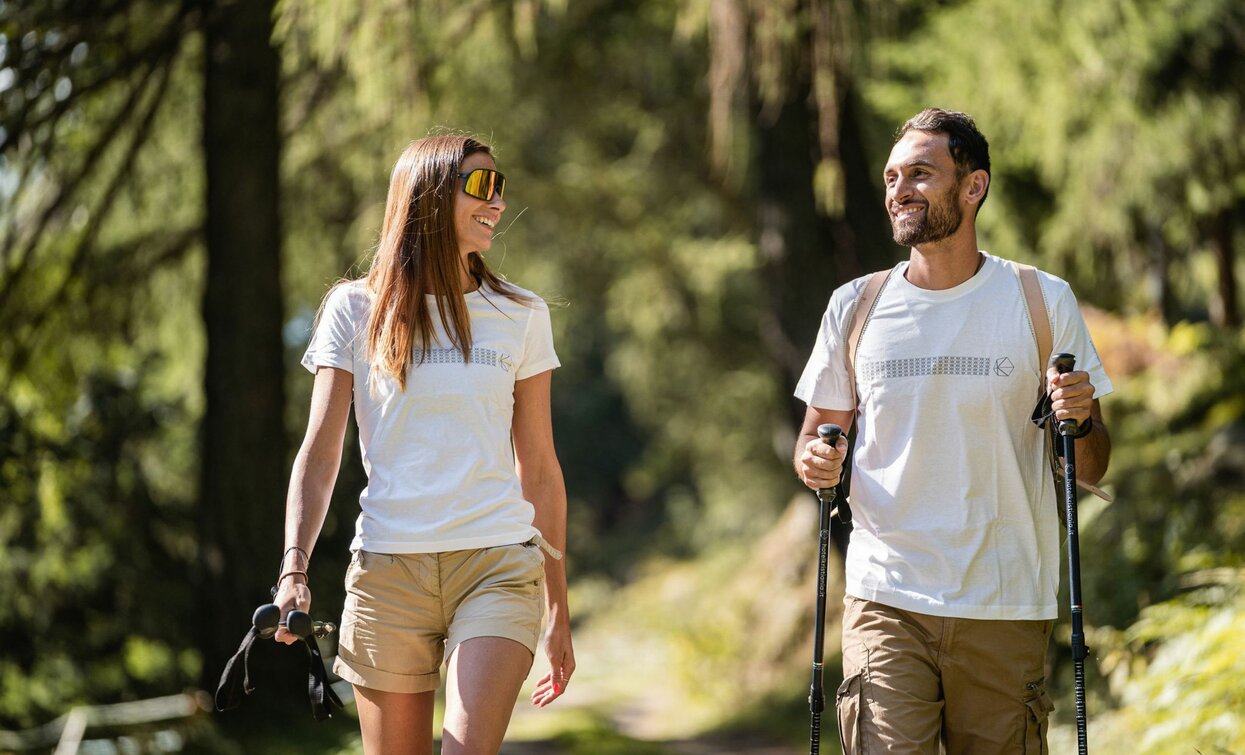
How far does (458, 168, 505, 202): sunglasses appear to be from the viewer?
3.62m

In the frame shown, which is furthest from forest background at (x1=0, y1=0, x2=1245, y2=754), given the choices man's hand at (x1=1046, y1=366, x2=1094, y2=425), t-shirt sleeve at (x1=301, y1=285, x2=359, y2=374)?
man's hand at (x1=1046, y1=366, x2=1094, y2=425)

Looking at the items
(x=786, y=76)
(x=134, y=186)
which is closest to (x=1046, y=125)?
(x=786, y=76)

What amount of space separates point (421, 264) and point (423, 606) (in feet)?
2.81

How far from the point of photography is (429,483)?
3381mm

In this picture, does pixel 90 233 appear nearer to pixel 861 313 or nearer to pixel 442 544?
pixel 442 544

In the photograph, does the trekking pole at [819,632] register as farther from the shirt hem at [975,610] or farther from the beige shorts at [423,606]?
the beige shorts at [423,606]

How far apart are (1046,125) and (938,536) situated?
230 inches

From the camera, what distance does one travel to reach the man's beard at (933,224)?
3.50 m

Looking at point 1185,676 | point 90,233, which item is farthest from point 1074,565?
point 90,233

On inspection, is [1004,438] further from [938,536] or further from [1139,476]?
[1139,476]

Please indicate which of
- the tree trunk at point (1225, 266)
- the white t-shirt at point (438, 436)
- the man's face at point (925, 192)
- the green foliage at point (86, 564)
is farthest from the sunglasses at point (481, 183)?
the tree trunk at point (1225, 266)

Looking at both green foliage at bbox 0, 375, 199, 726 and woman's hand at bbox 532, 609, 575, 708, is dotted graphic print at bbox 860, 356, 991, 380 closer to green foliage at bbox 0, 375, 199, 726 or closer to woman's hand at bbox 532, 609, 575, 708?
woman's hand at bbox 532, 609, 575, 708

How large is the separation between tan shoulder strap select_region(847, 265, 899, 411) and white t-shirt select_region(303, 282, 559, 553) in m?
0.84

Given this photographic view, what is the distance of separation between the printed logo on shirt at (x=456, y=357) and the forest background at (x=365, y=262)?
5.70ft
